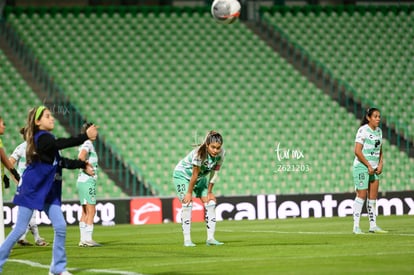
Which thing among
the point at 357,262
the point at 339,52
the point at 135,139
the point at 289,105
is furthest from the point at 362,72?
the point at 357,262

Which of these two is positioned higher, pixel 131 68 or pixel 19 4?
pixel 19 4

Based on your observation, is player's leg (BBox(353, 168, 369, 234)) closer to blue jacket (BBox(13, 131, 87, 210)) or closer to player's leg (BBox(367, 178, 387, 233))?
player's leg (BBox(367, 178, 387, 233))

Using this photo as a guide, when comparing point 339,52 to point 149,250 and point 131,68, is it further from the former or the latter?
point 149,250

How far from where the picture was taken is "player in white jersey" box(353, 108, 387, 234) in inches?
674

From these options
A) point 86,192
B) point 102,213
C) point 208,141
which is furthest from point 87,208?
point 102,213

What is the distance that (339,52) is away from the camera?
34.7 meters

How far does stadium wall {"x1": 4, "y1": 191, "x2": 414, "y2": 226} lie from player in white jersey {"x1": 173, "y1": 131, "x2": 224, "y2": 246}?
436 inches

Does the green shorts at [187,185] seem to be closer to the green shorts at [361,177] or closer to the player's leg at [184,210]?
the player's leg at [184,210]

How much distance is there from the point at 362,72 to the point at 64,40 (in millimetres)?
10981

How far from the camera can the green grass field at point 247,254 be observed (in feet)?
34.9

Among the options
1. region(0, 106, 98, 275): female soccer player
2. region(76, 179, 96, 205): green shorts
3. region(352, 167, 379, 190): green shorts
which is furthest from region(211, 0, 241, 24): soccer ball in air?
region(0, 106, 98, 275): female soccer player

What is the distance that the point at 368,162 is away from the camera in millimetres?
17109

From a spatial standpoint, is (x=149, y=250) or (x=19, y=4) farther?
(x=19, y=4)

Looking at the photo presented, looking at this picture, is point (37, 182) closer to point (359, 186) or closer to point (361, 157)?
point (361, 157)
